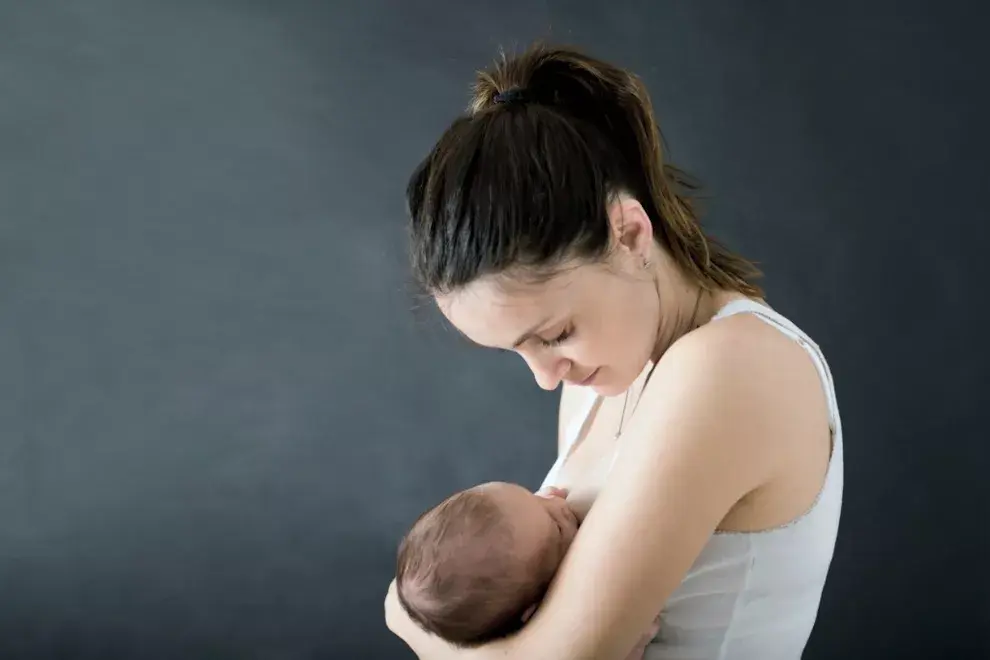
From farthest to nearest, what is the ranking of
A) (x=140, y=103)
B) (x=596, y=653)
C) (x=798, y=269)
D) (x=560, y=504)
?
1. (x=798, y=269)
2. (x=140, y=103)
3. (x=560, y=504)
4. (x=596, y=653)

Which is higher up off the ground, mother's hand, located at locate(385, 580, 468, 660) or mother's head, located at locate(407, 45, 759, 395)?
mother's head, located at locate(407, 45, 759, 395)

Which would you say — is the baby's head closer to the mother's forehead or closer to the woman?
the woman

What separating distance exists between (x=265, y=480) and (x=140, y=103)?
2.55 feet

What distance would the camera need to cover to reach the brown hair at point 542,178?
898 millimetres

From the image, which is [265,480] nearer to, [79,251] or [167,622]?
[167,622]

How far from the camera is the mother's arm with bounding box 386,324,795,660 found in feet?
2.78

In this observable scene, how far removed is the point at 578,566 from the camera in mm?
901

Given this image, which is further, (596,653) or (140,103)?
(140,103)

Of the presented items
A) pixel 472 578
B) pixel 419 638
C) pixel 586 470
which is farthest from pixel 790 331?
pixel 419 638

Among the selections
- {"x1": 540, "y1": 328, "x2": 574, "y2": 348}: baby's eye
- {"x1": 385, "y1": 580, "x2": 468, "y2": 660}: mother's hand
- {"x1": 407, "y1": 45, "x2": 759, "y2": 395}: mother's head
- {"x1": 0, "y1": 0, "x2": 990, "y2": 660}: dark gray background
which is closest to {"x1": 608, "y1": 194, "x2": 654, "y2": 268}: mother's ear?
{"x1": 407, "y1": 45, "x2": 759, "y2": 395}: mother's head

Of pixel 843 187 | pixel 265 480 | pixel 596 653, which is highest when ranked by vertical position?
pixel 843 187

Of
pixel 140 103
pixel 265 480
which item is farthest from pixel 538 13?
pixel 265 480

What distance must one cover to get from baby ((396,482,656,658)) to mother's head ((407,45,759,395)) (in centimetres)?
19

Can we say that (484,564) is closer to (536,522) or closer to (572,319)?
(536,522)
